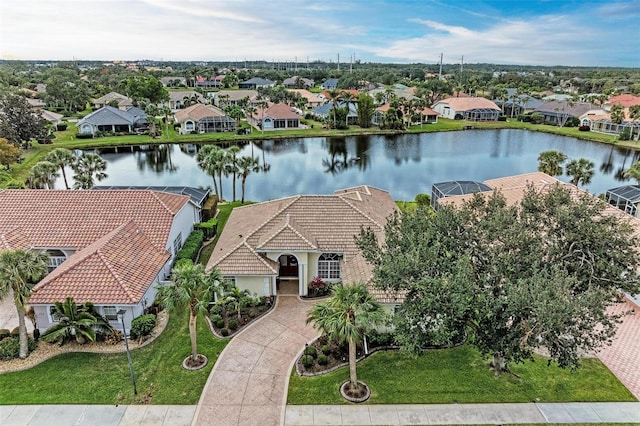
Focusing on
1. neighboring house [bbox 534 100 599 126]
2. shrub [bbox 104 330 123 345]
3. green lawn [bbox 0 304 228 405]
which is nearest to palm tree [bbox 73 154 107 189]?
shrub [bbox 104 330 123 345]

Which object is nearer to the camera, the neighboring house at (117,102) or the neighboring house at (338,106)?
the neighboring house at (338,106)

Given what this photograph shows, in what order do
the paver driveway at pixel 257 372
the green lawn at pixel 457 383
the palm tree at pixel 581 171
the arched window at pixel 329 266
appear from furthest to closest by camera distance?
the palm tree at pixel 581 171 < the arched window at pixel 329 266 < the green lawn at pixel 457 383 < the paver driveway at pixel 257 372

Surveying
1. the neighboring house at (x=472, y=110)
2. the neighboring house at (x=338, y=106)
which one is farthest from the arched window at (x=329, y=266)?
the neighboring house at (x=472, y=110)

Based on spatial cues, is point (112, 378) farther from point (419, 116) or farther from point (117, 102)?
point (117, 102)

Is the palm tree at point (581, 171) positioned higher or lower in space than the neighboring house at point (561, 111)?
lower

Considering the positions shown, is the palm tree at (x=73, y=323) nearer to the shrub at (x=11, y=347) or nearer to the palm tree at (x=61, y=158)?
the shrub at (x=11, y=347)

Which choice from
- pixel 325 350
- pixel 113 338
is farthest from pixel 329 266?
pixel 113 338
